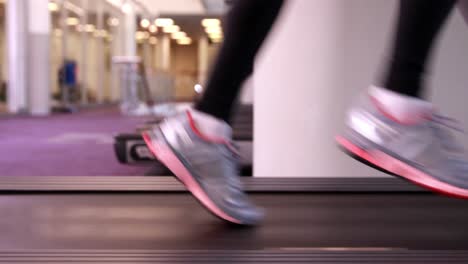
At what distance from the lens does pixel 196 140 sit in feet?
3.67

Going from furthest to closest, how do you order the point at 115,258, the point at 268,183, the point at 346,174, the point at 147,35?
1. the point at 147,35
2. the point at 346,174
3. the point at 268,183
4. the point at 115,258

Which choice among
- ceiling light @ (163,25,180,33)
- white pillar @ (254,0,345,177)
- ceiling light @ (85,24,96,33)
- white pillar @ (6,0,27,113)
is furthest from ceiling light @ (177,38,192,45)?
white pillar @ (254,0,345,177)

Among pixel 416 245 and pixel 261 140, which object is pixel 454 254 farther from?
pixel 261 140

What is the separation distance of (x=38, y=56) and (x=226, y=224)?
8891 mm

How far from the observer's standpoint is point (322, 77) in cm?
222

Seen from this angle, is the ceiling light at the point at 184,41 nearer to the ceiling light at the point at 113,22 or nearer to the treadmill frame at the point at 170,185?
the ceiling light at the point at 113,22

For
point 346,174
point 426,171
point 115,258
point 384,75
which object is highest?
point 384,75

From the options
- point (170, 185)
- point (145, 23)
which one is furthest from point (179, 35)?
point (170, 185)

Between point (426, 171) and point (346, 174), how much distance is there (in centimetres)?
123

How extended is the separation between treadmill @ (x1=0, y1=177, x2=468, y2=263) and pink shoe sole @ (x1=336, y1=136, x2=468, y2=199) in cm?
10

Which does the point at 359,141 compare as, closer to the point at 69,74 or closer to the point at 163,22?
the point at 69,74

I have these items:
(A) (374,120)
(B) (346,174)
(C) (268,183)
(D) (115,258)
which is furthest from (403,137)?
(B) (346,174)

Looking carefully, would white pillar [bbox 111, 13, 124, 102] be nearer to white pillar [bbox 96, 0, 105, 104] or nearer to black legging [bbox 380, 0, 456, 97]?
white pillar [bbox 96, 0, 105, 104]

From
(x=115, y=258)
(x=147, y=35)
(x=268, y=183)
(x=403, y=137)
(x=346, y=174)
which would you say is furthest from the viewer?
(x=147, y=35)
